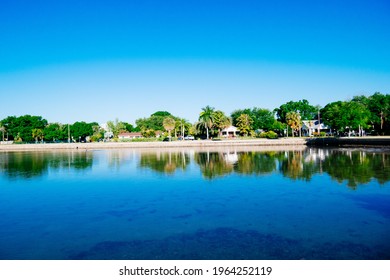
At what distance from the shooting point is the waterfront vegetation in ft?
256

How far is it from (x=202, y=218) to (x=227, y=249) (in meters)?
3.59

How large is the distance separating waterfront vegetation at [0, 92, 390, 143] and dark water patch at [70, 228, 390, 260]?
63102 millimetres

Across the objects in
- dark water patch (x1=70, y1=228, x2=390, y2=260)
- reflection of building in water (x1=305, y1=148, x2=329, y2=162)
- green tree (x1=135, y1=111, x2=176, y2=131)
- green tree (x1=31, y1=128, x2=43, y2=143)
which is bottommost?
dark water patch (x1=70, y1=228, x2=390, y2=260)

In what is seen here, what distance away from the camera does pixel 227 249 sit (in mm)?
9523

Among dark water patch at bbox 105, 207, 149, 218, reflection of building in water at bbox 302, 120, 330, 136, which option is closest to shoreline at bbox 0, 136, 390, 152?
reflection of building in water at bbox 302, 120, 330, 136

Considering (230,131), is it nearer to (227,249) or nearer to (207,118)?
(207,118)

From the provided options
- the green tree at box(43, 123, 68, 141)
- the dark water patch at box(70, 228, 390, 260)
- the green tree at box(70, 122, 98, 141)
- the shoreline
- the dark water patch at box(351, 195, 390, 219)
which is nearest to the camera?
the dark water patch at box(70, 228, 390, 260)

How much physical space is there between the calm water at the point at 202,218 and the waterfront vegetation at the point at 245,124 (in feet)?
179

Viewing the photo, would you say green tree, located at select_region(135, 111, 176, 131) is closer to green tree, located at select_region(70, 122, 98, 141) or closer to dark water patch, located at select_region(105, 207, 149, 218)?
green tree, located at select_region(70, 122, 98, 141)

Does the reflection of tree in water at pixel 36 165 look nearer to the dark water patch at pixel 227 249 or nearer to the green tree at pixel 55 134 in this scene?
the dark water patch at pixel 227 249

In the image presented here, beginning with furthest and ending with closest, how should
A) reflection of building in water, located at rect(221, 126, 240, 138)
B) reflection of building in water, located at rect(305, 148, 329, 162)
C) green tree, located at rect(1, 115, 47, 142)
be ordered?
green tree, located at rect(1, 115, 47, 142), reflection of building in water, located at rect(221, 126, 240, 138), reflection of building in water, located at rect(305, 148, 329, 162)

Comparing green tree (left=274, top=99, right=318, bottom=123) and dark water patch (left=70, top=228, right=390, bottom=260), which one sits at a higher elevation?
green tree (left=274, top=99, right=318, bottom=123)

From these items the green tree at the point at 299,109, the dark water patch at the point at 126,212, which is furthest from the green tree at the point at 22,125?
the dark water patch at the point at 126,212

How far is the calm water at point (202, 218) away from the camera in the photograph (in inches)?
378
